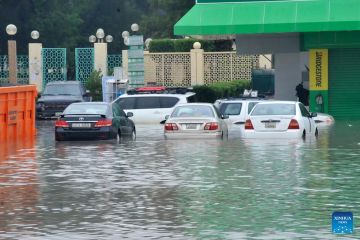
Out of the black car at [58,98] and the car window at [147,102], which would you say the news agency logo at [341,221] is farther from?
the black car at [58,98]

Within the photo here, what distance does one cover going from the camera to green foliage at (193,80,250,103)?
182 ft

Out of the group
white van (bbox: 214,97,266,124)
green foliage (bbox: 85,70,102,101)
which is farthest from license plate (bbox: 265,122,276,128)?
green foliage (bbox: 85,70,102,101)

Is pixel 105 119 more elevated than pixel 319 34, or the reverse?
pixel 319 34

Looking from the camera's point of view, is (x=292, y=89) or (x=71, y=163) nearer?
(x=71, y=163)

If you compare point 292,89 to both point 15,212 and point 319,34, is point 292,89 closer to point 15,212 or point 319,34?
point 319,34

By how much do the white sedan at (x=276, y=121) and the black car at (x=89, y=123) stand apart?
4.02m

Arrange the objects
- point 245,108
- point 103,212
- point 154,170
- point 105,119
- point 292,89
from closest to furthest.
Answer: point 103,212 → point 154,170 → point 105,119 → point 245,108 → point 292,89

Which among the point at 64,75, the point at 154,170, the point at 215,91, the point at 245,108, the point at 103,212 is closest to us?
the point at 103,212

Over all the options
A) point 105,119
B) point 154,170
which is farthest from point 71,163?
point 105,119

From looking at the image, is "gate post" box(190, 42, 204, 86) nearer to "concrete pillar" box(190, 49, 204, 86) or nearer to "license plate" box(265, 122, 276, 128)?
"concrete pillar" box(190, 49, 204, 86)

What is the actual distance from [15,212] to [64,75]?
46.9 metres

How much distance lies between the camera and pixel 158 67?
6384 cm

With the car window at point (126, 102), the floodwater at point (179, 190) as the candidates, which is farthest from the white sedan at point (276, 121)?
the car window at point (126, 102)

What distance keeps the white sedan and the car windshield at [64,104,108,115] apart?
4.36 m
